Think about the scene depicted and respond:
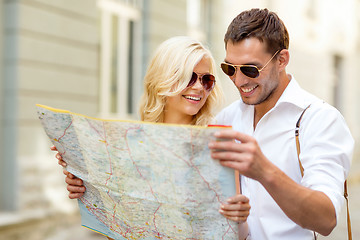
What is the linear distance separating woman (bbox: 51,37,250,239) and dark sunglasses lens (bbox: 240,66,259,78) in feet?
1.51

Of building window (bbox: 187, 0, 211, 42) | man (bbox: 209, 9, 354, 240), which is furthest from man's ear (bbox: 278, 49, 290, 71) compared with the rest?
building window (bbox: 187, 0, 211, 42)

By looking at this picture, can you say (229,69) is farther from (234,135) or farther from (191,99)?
(234,135)

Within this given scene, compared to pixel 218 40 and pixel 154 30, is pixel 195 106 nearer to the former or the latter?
pixel 154 30

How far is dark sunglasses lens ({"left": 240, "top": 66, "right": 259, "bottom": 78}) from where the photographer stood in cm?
191

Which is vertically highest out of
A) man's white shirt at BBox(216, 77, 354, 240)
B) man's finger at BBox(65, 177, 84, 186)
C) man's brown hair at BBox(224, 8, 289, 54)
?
man's brown hair at BBox(224, 8, 289, 54)

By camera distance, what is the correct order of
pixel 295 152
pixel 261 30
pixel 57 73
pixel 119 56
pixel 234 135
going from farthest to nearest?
pixel 119 56, pixel 57 73, pixel 261 30, pixel 295 152, pixel 234 135

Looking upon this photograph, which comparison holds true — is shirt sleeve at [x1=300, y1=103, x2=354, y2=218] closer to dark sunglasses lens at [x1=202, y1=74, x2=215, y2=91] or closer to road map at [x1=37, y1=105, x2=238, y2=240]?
road map at [x1=37, y1=105, x2=238, y2=240]

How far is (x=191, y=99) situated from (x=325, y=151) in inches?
34.0

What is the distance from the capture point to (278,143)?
6.15 ft

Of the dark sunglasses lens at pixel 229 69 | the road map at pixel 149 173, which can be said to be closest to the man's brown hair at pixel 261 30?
the dark sunglasses lens at pixel 229 69

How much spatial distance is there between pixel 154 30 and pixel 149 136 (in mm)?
6309

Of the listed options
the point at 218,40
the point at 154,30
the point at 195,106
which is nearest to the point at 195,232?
the point at 195,106

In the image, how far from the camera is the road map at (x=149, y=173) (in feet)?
5.14

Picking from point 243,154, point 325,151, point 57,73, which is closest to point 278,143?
point 325,151
